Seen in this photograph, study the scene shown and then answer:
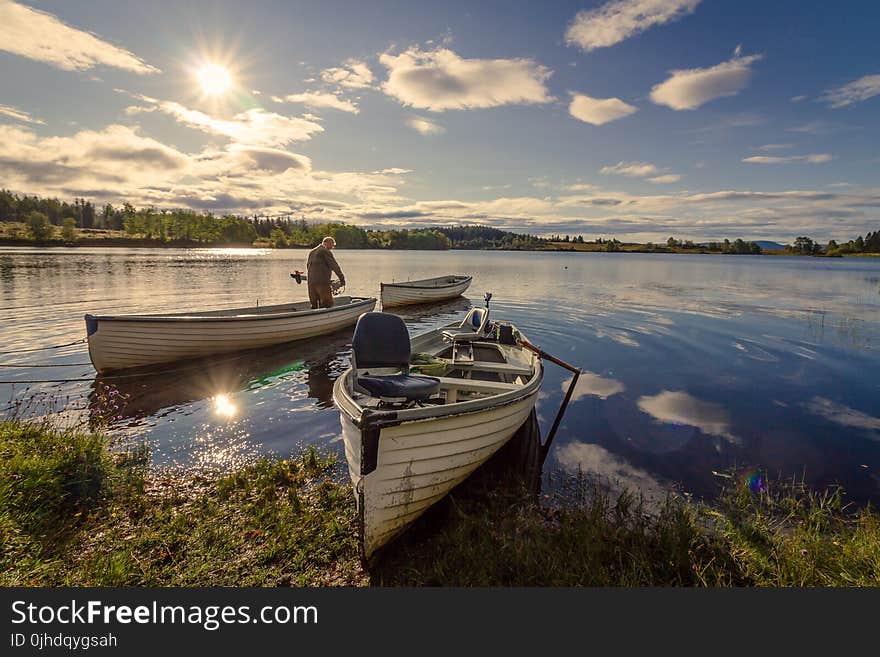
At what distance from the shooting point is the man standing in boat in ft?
52.0

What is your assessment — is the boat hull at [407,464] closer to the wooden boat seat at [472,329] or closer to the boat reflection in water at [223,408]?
the boat reflection in water at [223,408]

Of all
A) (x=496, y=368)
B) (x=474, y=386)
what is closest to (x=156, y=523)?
(x=474, y=386)

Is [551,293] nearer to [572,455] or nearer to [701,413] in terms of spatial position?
[701,413]

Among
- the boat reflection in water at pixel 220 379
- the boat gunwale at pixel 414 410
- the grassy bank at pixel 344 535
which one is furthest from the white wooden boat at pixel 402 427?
the boat reflection in water at pixel 220 379

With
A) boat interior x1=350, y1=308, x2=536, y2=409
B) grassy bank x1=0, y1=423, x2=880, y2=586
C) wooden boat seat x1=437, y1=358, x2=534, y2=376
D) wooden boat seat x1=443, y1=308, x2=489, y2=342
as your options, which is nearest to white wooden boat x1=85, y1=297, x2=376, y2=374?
grassy bank x1=0, y1=423, x2=880, y2=586

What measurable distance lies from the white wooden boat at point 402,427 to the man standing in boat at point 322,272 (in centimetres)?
913

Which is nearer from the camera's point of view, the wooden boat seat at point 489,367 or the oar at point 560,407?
the oar at point 560,407

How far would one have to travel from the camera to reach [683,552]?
5012mm

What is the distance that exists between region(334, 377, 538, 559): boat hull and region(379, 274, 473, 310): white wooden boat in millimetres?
19959

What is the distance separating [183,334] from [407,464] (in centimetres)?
1090

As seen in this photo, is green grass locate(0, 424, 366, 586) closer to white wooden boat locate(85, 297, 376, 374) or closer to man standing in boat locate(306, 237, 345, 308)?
white wooden boat locate(85, 297, 376, 374)

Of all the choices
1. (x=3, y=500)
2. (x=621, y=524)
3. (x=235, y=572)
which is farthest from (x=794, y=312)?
(x=3, y=500)

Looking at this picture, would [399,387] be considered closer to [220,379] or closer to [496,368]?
[496,368]

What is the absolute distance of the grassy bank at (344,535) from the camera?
4.48 metres
